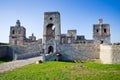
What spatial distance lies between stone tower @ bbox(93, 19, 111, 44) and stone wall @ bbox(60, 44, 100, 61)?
9152 mm

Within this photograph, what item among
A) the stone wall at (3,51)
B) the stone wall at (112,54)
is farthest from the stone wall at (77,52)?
the stone wall at (3,51)

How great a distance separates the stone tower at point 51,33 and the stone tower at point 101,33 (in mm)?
10678

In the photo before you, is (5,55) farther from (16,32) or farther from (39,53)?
(16,32)

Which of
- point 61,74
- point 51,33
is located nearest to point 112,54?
point 61,74

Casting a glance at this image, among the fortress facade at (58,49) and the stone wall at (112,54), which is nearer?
the stone wall at (112,54)

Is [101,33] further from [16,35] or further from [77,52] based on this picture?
[16,35]

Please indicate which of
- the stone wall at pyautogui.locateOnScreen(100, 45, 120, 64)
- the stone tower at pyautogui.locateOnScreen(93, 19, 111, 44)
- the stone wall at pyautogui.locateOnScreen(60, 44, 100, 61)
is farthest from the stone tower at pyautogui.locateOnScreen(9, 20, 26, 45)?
the stone wall at pyautogui.locateOnScreen(100, 45, 120, 64)

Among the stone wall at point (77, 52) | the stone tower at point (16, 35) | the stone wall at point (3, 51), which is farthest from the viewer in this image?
the stone tower at point (16, 35)

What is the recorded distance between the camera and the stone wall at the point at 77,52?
28.2 metres

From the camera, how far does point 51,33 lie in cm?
3347

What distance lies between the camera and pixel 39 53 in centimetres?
2811

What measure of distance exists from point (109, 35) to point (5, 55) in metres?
23.5

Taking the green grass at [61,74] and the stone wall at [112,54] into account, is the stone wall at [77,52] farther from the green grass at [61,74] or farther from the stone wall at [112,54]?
the green grass at [61,74]

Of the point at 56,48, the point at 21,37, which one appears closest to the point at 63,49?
the point at 56,48
